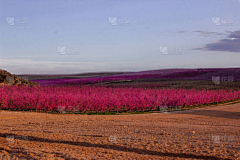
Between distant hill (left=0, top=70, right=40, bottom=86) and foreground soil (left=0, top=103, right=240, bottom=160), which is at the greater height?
distant hill (left=0, top=70, right=40, bottom=86)

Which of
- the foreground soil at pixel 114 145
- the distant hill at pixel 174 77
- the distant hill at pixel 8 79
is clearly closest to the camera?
the foreground soil at pixel 114 145

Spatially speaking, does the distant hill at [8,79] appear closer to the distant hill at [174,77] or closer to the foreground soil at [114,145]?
the distant hill at [174,77]

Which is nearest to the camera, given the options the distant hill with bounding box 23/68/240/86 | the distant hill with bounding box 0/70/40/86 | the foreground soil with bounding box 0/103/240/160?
the foreground soil with bounding box 0/103/240/160

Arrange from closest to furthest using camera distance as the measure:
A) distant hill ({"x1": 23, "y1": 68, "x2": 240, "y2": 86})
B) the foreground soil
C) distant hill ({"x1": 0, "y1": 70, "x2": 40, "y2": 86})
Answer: the foreground soil → distant hill ({"x1": 0, "y1": 70, "x2": 40, "y2": 86}) → distant hill ({"x1": 23, "y1": 68, "x2": 240, "y2": 86})

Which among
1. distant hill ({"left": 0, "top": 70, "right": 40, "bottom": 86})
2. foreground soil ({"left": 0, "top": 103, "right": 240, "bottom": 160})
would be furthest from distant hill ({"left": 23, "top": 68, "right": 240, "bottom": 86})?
foreground soil ({"left": 0, "top": 103, "right": 240, "bottom": 160})

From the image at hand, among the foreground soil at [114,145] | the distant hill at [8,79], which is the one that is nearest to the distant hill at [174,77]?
the distant hill at [8,79]

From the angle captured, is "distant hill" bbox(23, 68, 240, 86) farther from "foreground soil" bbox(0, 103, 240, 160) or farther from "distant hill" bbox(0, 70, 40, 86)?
"foreground soil" bbox(0, 103, 240, 160)

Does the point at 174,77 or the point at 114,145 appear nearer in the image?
the point at 114,145

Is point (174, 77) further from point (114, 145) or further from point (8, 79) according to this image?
point (114, 145)

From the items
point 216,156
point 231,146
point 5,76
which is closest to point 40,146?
point 216,156

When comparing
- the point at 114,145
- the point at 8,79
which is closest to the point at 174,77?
the point at 8,79

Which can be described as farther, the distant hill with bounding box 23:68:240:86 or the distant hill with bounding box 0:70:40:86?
the distant hill with bounding box 23:68:240:86

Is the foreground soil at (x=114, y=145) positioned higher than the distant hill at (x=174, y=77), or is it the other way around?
the distant hill at (x=174, y=77)

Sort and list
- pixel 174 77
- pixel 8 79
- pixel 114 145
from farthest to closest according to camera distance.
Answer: pixel 174 77
pixel 8 79
pixel 114 145
